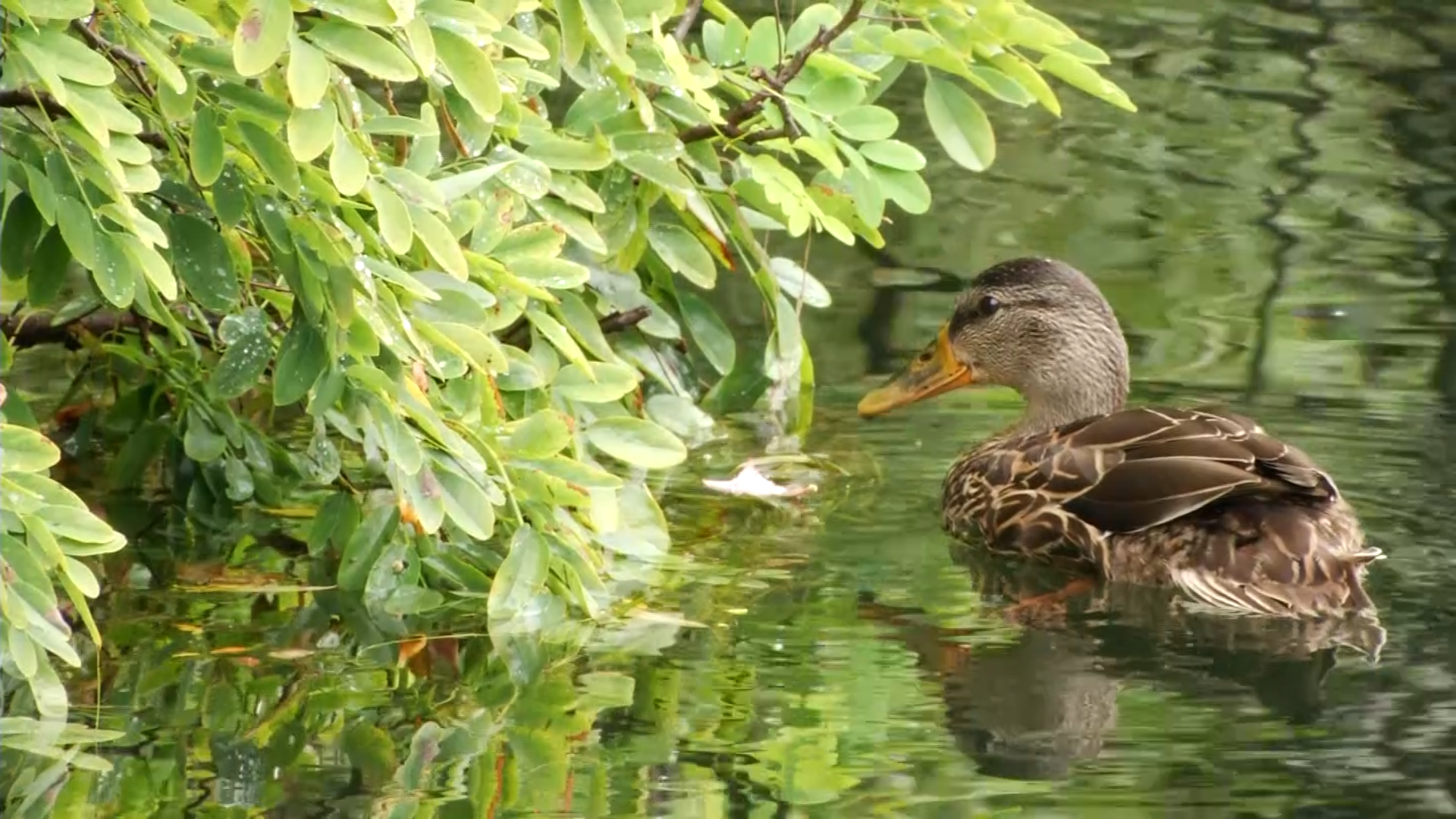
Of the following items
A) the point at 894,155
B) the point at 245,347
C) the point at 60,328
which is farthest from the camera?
the point at 60,328

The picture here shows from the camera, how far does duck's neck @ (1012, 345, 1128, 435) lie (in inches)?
342

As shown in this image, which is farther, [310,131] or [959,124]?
[959,124]

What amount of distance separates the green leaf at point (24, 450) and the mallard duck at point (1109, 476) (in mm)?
3388

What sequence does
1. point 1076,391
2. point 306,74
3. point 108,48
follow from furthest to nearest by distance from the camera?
1. point 1076,391
2. point 108,48
3. point 306,74

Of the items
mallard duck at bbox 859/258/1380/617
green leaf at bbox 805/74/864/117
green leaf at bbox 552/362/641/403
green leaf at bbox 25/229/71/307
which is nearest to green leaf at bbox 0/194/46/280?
green leaf at bbox 25/229/71/307

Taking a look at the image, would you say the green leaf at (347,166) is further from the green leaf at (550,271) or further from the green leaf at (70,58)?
the green leaf at (550,271)

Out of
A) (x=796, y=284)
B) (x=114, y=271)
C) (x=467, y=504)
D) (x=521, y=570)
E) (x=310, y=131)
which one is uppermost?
(x=796, y=284)

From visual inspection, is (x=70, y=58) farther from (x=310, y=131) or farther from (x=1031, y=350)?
(x=1031, y=350)

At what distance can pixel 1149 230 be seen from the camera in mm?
11469

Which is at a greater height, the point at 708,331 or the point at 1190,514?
the point at 708,331

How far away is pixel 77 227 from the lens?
197 inches

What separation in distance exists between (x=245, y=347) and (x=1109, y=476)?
107 inches

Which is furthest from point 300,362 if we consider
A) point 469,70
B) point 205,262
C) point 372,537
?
point 469,70

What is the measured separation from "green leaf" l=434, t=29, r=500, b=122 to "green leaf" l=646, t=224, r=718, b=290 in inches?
105
